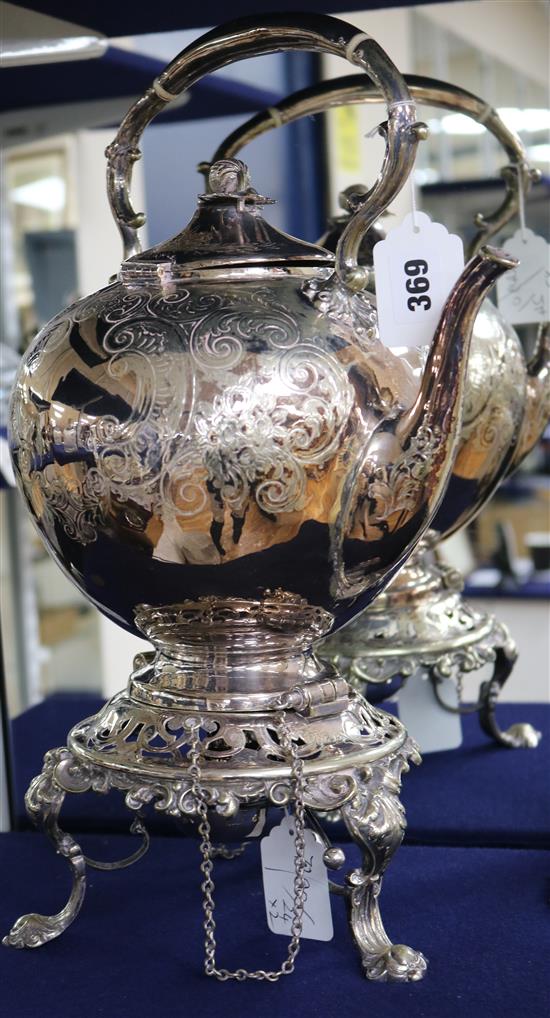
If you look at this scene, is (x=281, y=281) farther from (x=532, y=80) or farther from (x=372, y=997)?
(x=532, y=80)

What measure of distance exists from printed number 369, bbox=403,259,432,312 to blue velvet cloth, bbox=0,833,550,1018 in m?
0.45

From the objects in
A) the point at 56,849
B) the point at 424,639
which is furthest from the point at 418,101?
the point at 56,849

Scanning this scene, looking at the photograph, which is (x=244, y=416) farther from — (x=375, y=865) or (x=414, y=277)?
(x=375, y=865)

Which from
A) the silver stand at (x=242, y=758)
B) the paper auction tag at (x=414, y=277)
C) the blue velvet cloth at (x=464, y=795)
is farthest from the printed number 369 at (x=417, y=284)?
the blue velvet cloth at (x=464, y=795)

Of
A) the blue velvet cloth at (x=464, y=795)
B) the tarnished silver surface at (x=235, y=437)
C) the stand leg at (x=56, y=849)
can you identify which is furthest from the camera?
the blue velvet cloth at (x=464, y=795)

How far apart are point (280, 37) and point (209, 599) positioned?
1.34 ft

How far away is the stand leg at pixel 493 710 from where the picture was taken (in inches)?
51.4

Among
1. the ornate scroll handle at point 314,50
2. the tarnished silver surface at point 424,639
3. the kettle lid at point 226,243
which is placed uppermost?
the ornate scroll handle at point 314,50

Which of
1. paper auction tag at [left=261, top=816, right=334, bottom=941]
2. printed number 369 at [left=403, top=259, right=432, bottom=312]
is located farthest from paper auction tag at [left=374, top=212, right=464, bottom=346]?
paper auction tag at [left=261, top=816, right=334, bottom=941]

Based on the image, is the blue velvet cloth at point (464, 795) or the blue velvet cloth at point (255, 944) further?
the blue velvet cloth at point (464, 795)

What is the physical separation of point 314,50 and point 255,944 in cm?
66

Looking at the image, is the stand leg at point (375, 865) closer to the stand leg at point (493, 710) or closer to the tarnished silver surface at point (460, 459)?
the tarnished silver surface at point (460, 459)

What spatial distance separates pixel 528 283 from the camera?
1.26 metres

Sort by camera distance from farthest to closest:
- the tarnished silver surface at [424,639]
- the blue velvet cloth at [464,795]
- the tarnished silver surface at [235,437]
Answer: the tarnished silver surface at [424,639]
the blue velvet cloth at [464,795]
the tarnished silver surface at [235,437]
